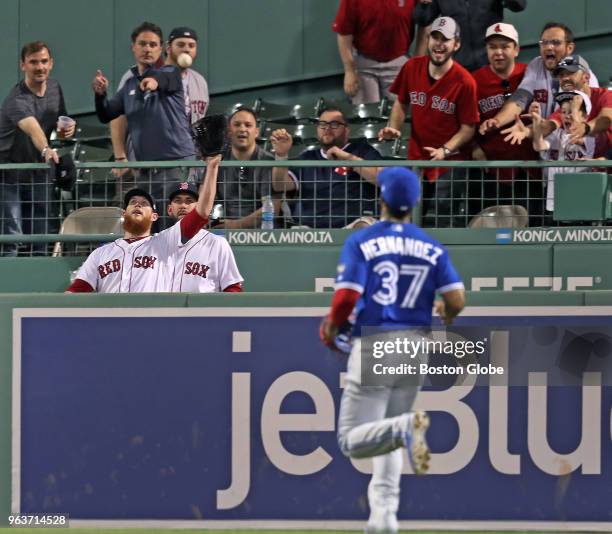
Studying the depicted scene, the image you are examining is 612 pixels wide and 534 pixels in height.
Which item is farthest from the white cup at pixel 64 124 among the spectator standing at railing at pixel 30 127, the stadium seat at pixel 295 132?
the stadium seat at pixel 295 132

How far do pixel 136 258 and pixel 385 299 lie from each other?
3.06m

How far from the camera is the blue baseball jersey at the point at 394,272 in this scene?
6.92m

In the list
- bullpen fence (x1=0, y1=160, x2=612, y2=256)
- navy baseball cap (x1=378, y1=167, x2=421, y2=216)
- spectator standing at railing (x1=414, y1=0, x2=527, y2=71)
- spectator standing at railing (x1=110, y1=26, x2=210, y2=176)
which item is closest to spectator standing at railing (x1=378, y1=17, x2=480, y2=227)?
→ bullpen fence (x1=0, y1=160, x2=612, y2=256)

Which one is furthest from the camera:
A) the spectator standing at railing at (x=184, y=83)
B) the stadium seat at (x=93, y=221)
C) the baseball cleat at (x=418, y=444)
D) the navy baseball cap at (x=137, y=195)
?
the spectator standing at railing at (x=184, y=83)

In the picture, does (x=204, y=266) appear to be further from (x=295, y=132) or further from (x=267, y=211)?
(x=295, y=132)

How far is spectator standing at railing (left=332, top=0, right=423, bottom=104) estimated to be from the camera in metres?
12.9

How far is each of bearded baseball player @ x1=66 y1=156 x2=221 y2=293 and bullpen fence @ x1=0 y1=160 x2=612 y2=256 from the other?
50 centimetres

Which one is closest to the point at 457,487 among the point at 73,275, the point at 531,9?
the point at 73,275

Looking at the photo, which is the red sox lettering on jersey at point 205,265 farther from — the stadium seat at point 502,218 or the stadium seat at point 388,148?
the stadium seat at point 388,148

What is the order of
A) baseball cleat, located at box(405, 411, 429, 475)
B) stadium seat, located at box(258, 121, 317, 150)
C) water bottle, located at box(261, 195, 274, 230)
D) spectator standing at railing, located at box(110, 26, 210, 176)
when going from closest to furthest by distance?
baseball cleat, located at box(405, 411, 429, 475)
water bottle, located at box(261, 195, 274, 230)
spectator standing at railing, located at box(110, 26, 210, 176)
stadium seat, located at box(258, 121, 317, 150)

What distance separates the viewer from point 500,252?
33.1ft

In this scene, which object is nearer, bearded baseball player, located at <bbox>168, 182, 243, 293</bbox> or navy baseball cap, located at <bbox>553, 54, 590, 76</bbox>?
bearded baseball player, located at <bbox>168, 182, 243, 293</bbox>

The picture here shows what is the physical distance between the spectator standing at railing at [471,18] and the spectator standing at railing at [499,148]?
2.60 feet

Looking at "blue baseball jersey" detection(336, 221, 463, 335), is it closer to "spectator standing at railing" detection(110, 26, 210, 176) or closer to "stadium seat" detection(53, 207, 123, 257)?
"stadium seat" detection(53, 207, 123, 257)
